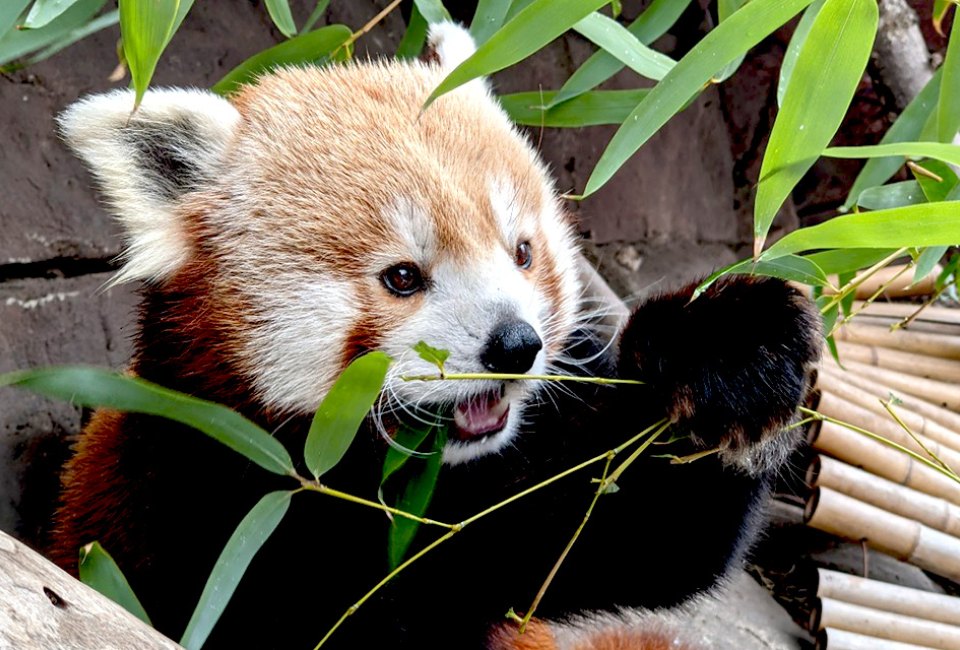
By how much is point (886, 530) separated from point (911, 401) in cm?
56

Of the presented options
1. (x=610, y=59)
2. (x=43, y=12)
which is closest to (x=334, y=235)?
(x=43, y=12)

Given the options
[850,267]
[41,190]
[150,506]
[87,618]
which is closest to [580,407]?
[850,267]

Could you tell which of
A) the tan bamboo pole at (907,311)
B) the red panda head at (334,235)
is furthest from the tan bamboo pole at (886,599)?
the red panda head at (334,235)

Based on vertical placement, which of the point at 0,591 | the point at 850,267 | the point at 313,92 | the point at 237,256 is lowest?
the point at 0,591

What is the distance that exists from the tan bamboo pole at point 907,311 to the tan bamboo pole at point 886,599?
3.59ft

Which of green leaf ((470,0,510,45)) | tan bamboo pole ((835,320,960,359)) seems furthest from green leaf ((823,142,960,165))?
tan bamboo pole ((835,320,960,359))

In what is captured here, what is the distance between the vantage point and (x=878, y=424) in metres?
3.16

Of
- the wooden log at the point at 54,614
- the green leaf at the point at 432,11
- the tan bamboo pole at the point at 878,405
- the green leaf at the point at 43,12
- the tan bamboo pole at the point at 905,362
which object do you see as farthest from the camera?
the tan bamboo pole at the point at 905,362

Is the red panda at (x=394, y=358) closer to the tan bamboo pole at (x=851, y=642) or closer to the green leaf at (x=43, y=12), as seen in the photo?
the green leaf at (x=43, y=12)

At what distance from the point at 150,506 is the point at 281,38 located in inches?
72.2

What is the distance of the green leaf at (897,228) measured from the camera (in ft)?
5.22

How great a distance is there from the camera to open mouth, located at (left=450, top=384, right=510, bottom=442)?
77.9 inches

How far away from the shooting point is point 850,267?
2.09 m

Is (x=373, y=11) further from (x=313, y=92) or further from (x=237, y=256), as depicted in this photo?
(x=237, y=256)
